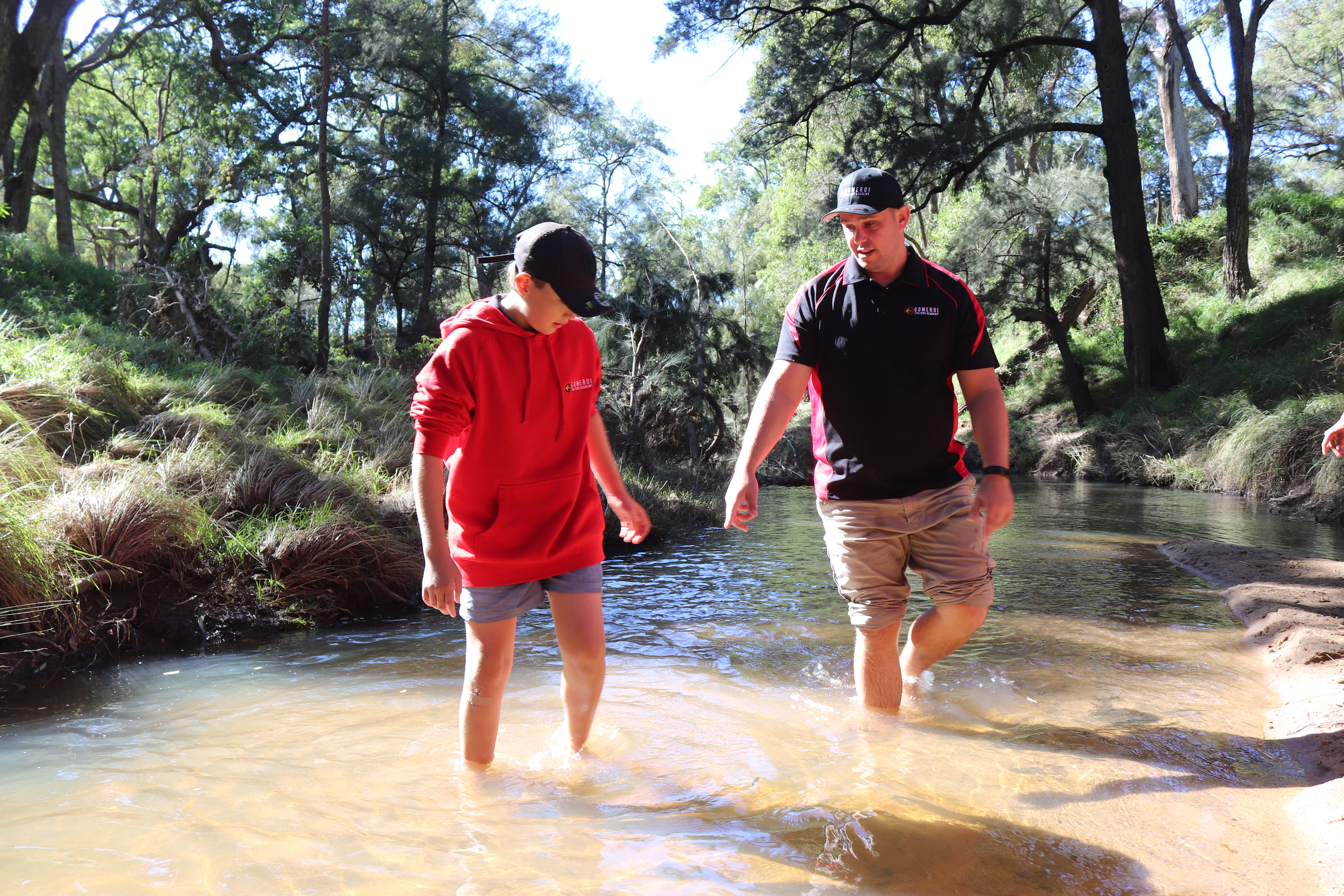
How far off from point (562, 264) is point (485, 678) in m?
1.42

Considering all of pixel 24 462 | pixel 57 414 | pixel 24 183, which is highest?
pixel 24 183

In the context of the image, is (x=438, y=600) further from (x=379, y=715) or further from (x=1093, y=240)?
(x=1093, y=240)

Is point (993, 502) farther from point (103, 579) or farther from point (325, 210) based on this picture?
point (325, 210)

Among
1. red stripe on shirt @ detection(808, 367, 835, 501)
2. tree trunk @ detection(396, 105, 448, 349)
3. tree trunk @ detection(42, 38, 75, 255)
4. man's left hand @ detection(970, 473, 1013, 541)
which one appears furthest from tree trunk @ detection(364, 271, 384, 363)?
man's left hand @ detection(970, 473, 1013, 541)

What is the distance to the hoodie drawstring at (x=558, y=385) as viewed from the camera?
2.97 meters

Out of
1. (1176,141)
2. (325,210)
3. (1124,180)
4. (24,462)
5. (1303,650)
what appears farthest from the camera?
(1176,141)

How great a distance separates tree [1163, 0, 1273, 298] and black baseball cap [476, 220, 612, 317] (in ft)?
59.2

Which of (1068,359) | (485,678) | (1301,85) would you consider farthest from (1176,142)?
(485,678)

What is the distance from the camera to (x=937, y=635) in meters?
3.69

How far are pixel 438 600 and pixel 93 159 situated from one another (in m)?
40.8

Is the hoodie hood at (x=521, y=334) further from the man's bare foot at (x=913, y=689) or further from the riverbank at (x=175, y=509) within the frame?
the riverbank at (x=175, y=509)

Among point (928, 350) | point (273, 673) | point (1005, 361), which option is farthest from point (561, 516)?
point (1005, 361)

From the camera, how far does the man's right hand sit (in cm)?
328

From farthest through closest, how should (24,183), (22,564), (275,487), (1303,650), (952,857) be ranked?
(24,183)
(275,487)
(22,564)
(1303,650)
(952,857)
